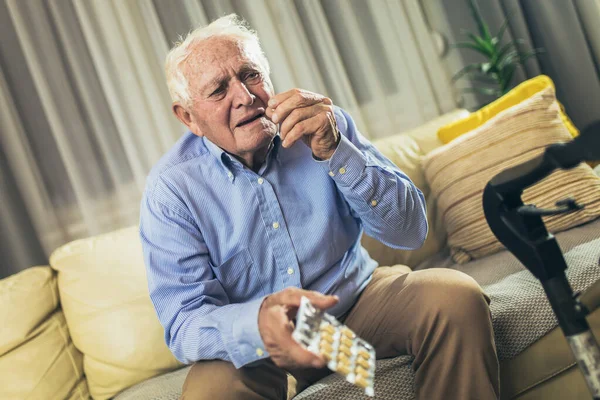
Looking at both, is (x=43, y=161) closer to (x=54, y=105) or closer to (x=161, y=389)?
(x=54, y=105)

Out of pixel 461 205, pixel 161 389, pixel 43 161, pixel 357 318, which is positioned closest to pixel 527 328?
pixel 357 318

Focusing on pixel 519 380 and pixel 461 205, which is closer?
Result: pixel 519 380

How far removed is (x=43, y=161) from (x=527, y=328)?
1826 millimetres

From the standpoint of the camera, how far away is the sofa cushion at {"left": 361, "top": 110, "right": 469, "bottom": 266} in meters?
2.13

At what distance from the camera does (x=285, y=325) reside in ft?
3.24

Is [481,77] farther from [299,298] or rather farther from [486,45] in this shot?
[299,298]

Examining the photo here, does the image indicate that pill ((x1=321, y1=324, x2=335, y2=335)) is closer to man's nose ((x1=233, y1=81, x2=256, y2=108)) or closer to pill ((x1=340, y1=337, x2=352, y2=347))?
pill ((x1=340, y1=337, x2=352, y2=347))

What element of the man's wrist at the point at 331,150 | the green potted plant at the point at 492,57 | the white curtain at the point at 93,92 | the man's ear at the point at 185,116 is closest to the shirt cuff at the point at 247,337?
the man's wrist at the point at 331,150

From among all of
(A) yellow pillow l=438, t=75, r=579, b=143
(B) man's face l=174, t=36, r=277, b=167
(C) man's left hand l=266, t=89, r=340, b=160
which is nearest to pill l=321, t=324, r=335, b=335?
(C) man's left hand l=266, t=89, r=340, b=160

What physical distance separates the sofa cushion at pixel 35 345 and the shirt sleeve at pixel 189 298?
2.32 ft

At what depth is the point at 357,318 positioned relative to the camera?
4.76 feet

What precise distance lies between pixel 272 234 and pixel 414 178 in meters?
0.93

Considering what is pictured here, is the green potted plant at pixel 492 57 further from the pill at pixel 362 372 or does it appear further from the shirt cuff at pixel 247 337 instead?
the pill at pixel 362 372

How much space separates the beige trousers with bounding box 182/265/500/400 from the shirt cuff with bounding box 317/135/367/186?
0.89 ft
